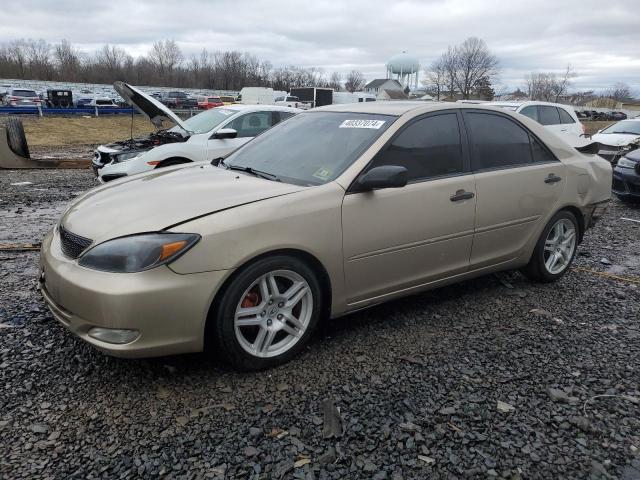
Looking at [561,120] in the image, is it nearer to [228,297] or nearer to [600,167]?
[600,167]

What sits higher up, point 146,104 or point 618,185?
point 146,104

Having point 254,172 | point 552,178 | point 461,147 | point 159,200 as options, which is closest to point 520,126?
point 552,178

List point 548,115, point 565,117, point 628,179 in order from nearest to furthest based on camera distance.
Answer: point 628,179 → point 548,115 → point 565,117

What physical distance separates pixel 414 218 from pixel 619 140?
11004mm

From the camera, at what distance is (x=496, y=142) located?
4023 millimetres

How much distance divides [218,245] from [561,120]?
39.5 ft

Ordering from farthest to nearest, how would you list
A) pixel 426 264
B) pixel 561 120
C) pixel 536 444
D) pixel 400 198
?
pixel 561 120
pixel 426 264
pixel 400 198
pixel 536 444

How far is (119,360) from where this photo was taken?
304cm

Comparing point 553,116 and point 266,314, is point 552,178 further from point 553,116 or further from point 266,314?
point 553,116

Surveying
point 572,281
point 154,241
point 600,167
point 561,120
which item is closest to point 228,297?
point 154,241

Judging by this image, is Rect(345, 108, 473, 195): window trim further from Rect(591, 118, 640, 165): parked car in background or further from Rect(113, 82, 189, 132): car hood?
Rect(591, 118, 640, 165): parked car in background

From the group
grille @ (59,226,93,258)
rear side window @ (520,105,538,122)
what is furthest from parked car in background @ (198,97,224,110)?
grille @ (59,226,93,258)

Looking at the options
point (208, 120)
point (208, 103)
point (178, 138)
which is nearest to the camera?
point (178, 138)

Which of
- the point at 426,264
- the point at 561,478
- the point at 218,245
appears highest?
the point at 218,245
